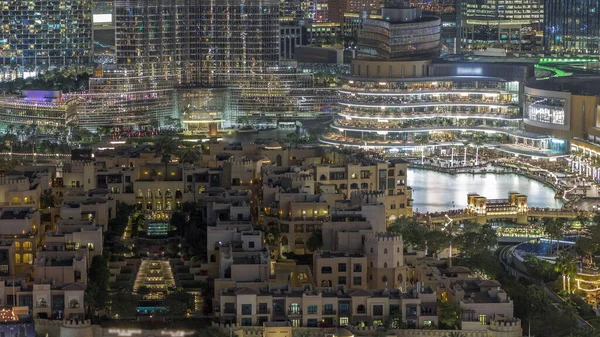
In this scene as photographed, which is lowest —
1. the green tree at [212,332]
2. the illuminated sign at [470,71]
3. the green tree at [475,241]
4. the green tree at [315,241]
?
the green tree at [212,332]

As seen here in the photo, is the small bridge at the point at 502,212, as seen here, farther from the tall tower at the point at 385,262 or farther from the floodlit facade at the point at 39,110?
the floodlit facade at the point at 39,110

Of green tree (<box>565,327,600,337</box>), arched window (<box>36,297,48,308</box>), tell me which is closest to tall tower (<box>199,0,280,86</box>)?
arched window (<box>36,297,48,308</box>)

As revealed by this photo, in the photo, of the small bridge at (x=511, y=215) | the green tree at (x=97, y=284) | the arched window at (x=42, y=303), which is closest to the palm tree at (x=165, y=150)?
the small bridge at (x=511, y=215)

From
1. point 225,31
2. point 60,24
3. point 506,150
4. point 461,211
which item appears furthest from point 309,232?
point 60,24

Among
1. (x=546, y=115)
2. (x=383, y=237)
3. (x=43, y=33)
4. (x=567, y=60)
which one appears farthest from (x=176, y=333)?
(x=43, y=33)

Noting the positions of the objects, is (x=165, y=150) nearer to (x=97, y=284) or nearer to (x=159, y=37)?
(x=97, y=284)

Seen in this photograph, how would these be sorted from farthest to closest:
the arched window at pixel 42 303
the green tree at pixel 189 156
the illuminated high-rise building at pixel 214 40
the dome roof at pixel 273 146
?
1. the illuminated high-rise building at pixel 214 40
2. the green tree at pixel 189 156
3. the dome roof at pixel 273 146
4. the arched window at pixel 42 303
